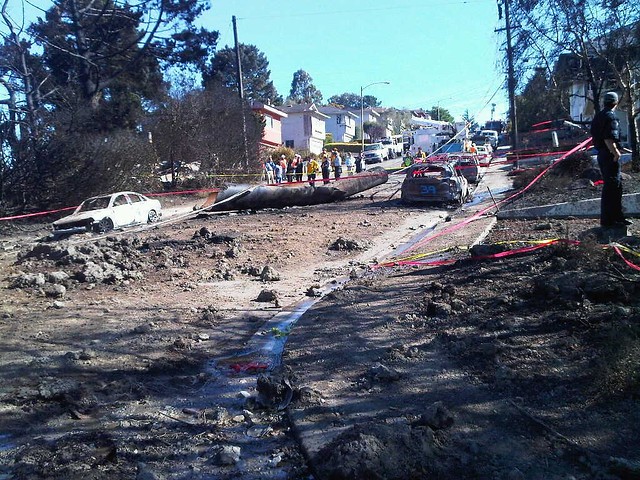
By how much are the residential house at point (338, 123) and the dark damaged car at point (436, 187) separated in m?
77.6

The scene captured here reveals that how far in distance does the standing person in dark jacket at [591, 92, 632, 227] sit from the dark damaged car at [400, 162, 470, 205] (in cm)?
1200

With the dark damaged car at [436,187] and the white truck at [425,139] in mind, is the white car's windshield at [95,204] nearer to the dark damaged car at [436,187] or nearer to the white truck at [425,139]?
the dark damaged car at [436,187]

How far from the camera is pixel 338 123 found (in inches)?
3922

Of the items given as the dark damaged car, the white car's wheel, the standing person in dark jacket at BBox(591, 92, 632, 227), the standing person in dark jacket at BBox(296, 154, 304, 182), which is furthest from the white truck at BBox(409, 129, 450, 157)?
the standing person in dark jacket at BBox(591, 92, 632, 227)

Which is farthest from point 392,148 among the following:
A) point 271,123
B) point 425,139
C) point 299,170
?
point 299,170

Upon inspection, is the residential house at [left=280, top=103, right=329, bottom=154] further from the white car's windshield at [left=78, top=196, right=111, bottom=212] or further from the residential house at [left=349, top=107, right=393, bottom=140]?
the white car's windshield at [left=78, top=196, right=111, bottom=212]

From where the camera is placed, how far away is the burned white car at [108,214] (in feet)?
61.9

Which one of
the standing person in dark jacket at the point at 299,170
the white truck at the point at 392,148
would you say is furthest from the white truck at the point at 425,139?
the standing person in dark jacket at the point at 299,170

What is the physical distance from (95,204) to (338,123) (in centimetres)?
8205

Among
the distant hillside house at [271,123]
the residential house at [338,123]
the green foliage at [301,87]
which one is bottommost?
the distant hillside house at [271,123]

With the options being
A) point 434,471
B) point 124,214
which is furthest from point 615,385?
point 124,214

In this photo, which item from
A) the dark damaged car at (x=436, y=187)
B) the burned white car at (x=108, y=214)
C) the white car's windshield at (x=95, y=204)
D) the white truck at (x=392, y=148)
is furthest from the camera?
the white truck at (x=392, y=148)

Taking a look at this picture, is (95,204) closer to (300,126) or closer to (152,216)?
(152,216)

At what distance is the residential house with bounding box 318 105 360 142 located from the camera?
98062 mm
